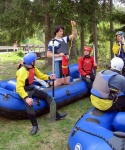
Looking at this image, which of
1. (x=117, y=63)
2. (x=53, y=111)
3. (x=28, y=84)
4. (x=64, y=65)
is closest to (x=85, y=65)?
(x=64, y=65)

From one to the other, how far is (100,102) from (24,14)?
7150 millimetres

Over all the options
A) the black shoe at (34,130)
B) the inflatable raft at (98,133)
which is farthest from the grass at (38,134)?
the inflatable raft at (98,133)

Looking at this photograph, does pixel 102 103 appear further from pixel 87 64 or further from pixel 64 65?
pixel 87 64

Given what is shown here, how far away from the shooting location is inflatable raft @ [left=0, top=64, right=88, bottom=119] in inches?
184

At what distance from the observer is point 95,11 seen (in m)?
10.1

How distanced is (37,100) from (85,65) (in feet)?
6.29

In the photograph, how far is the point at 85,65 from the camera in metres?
6.27

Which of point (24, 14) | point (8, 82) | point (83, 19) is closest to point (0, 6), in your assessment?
point (24, 14)

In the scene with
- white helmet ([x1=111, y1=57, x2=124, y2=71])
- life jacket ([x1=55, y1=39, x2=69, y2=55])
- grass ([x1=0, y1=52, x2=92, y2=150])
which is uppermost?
life jacket ([x1=55, y1=39, x2=69, y2=55])

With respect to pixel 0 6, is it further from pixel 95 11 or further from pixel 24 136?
pixel 24 136

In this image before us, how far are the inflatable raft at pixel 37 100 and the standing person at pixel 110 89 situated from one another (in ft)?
4.79

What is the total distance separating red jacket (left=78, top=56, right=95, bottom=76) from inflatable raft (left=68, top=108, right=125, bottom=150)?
234 cm

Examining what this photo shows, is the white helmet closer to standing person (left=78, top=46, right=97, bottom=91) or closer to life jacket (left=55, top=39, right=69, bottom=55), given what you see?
life jacket (left=55, top=39, right=69, bottom=55)

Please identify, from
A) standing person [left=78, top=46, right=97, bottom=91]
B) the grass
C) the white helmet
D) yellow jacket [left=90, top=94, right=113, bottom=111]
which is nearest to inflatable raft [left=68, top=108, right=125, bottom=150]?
yellow jacket [left=90, top=94, right=113, bottom=111]
